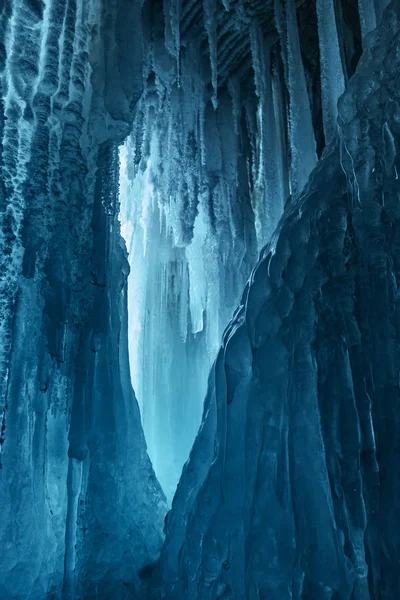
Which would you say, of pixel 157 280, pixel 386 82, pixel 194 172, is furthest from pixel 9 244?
pixel 157 280

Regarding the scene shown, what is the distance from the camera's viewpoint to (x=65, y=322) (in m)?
2.49

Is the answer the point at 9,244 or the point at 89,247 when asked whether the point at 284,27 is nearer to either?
the point at 89,247

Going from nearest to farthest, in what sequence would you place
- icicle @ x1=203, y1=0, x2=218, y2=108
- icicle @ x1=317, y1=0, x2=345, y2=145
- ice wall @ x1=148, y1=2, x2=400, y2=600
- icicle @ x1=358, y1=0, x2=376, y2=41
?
ice wall @ x1=148, y1=2, x2=400, y2=600, icicle @ x1=358, y1=0, x2=376, y2=41, icicle @ x1=317, y1=0, x2=345, y2=145, icicle @ x1=203, y1=0, x2=218, y2=108

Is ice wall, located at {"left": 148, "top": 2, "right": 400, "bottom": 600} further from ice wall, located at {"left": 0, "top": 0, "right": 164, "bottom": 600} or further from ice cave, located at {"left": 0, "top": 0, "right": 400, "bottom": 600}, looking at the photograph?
ice wall, located at {"left": 0, "top": 0, "right": 164, "bottom": 600}

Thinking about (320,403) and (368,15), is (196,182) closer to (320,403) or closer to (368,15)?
(368,15)

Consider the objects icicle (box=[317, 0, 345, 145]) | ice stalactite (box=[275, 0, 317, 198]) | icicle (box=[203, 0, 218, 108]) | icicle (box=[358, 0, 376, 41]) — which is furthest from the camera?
icicle (box=[203, 0, 218, 108])

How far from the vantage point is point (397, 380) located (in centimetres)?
167

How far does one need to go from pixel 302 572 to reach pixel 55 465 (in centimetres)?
128

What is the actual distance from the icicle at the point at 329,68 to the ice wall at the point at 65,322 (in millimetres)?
1192

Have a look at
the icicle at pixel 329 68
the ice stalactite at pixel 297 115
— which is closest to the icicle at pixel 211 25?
the ice stalactite at pixel 297 115

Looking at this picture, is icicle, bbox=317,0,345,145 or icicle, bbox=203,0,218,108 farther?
icicle, bbox=203,0,218,108

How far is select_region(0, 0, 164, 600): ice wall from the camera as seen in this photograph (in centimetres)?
221

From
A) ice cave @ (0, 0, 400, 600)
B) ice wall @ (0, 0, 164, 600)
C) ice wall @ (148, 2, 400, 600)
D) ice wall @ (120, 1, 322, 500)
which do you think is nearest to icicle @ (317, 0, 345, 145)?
ice cave @ (0, 0, 400, 600)

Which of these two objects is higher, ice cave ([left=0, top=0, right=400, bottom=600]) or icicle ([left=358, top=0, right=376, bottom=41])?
icicle ([left=358, top=0, right=376, bottom=41])
